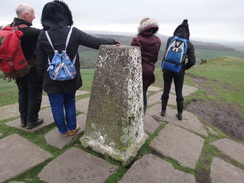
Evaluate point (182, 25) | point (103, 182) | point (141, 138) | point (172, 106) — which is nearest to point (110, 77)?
point (141, 138)

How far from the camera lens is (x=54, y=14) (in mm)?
2357

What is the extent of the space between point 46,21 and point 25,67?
0.83 metres

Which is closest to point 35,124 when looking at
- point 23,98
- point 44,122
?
point 44,122

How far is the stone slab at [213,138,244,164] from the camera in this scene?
2933 millimetres

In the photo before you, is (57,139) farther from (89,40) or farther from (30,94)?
(89,40)

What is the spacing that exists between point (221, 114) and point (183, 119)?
5.78 ft

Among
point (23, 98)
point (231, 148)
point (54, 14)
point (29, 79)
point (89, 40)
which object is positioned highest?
point (54, 14)

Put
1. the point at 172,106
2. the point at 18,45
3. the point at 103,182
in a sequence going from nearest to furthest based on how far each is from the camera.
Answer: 1. the point at 103,182
2. the point at 18,45
3. the point at 172,106

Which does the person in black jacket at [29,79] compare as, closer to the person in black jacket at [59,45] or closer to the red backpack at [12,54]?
the red backpack at [12,54]

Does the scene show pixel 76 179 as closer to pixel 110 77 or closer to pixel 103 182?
pixel 103 182

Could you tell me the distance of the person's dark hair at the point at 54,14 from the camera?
7.62 feet

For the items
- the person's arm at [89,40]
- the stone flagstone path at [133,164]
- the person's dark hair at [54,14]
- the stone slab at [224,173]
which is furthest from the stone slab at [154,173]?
the person's dark hair at [54,14]

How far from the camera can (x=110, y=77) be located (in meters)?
2.36

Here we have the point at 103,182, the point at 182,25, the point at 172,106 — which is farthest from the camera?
the point at 172,106
